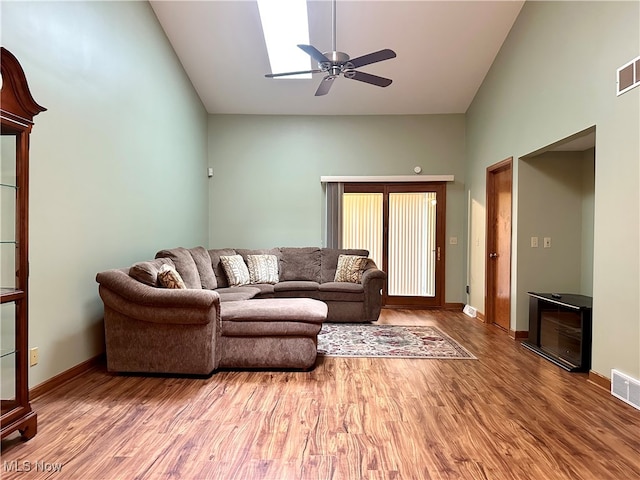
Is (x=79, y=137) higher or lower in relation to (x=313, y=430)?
higher

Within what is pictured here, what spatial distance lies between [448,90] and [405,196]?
5.51 feet

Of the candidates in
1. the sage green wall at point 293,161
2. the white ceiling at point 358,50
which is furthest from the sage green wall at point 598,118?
the sage green wall at point 293,161

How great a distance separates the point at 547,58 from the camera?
3.62m

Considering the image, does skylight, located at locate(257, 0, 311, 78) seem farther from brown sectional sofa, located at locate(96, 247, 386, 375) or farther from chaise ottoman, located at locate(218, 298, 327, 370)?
chaise ottoman, located at locate(218, 298, 327, 370)

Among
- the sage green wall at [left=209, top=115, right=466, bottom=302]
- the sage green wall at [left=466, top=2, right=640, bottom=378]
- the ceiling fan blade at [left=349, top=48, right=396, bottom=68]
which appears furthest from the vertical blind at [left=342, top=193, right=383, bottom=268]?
the ceiling fan blade at [left=349, top=48, right=396, bottom=68]

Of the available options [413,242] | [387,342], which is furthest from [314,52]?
[413,242]

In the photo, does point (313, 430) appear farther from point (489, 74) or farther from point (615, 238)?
point (489, 74)

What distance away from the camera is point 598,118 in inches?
113

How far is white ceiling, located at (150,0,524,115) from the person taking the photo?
13.8 ft

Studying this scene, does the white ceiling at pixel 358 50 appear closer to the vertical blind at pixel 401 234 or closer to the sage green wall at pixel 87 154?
the sage green wall at pixel 87 154

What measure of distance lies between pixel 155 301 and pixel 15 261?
99 cm

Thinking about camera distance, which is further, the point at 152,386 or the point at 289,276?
the point at 289,276

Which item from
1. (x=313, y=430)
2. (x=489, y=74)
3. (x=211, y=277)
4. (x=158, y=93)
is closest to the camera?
(x=313, y=430)

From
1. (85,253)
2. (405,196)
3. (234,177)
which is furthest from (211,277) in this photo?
(405,196)
